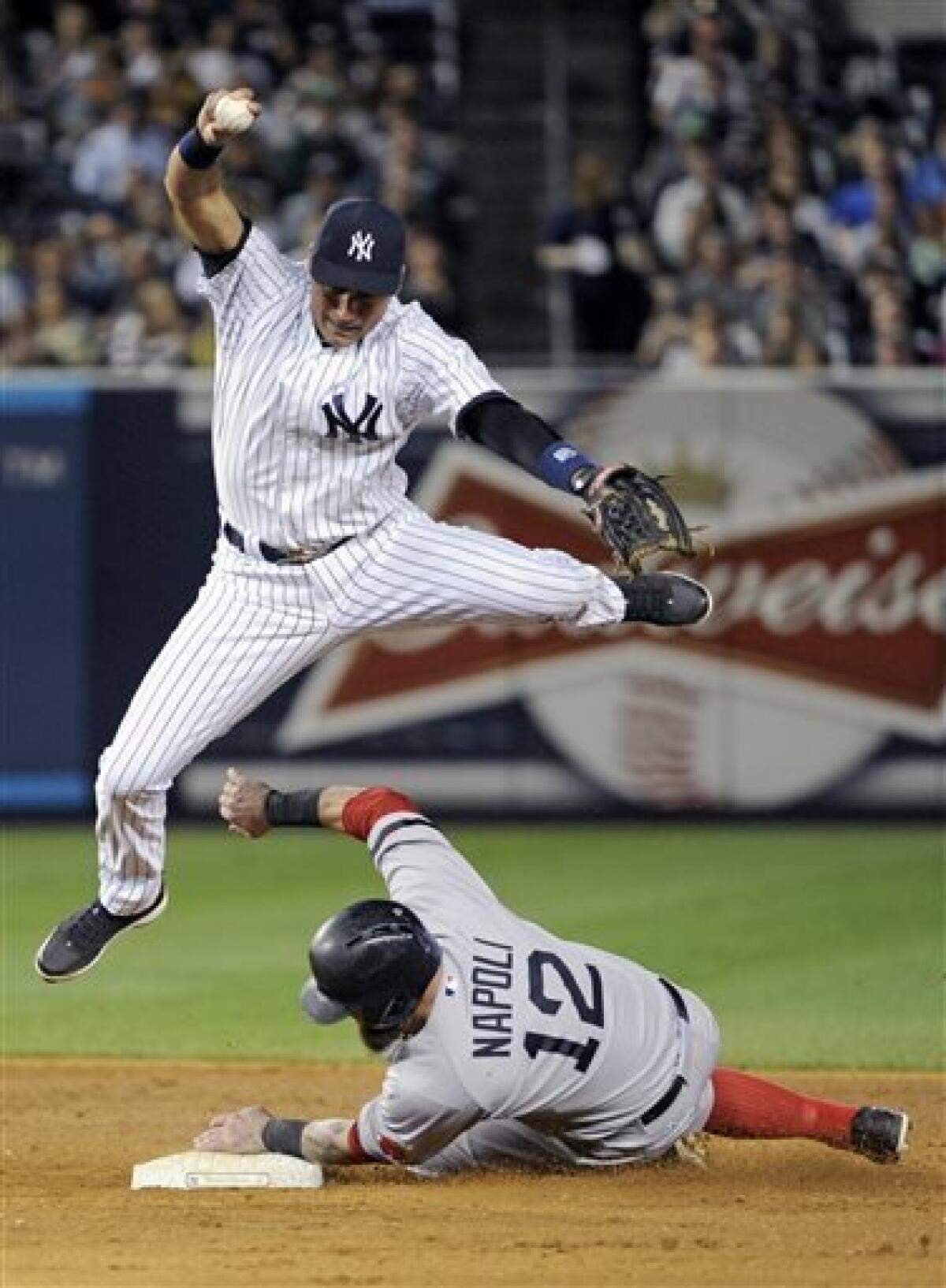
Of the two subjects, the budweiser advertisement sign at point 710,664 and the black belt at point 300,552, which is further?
the budweiser advertisement sign at point 710,664

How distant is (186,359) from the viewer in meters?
16.4

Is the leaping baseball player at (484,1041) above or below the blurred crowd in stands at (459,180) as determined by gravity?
below

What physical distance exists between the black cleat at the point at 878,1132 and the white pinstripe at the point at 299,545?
1586mm

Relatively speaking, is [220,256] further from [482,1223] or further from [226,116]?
[482,1223]

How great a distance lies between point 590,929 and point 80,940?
4.28 meters

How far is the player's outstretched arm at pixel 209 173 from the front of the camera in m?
7.42

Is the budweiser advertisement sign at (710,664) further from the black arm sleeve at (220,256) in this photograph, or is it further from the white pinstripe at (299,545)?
the black arm sleeve at (220,256)

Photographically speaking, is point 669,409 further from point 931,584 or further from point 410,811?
point 410,811

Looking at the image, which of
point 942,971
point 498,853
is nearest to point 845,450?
point 498,853

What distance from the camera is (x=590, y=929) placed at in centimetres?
1227

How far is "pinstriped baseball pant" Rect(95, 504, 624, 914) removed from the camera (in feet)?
26.4

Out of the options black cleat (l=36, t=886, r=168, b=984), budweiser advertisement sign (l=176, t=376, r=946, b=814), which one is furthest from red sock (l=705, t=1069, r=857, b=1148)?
budweiser advertisement sign (l=176, t=376, r=946, b=814)

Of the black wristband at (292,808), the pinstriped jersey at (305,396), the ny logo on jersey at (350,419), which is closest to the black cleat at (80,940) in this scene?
the black wristband at (292,808)

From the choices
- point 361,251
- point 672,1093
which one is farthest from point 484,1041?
point 361,251
